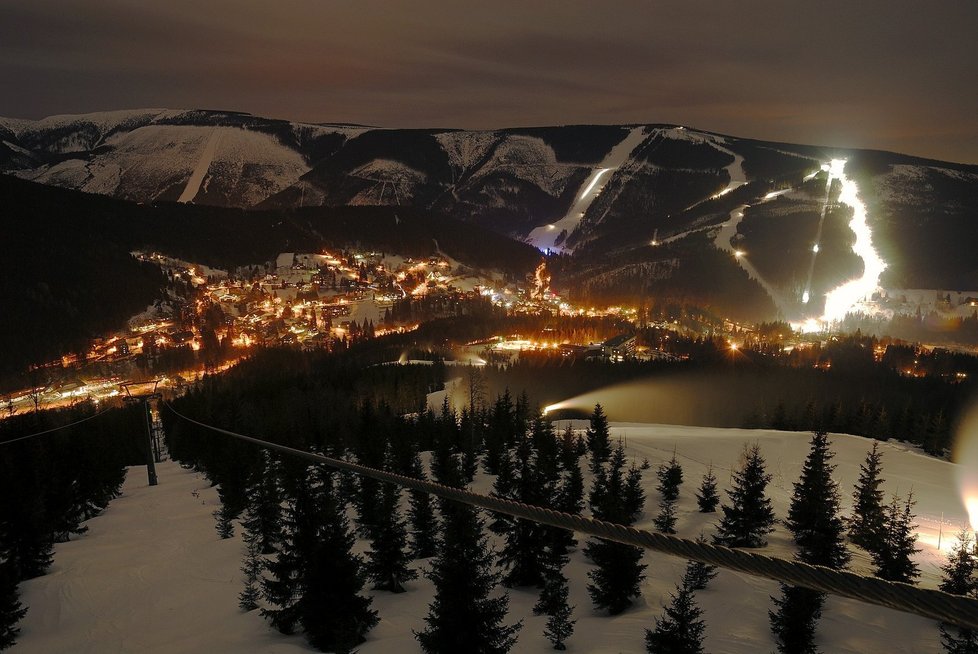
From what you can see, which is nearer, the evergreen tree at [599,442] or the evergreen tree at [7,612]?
the evergreen tree at [7,612]

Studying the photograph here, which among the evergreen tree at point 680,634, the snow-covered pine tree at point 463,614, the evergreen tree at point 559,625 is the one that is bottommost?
the evergreen tree at point 559,625

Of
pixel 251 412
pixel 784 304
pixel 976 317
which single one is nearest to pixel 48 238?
pixel 251 412

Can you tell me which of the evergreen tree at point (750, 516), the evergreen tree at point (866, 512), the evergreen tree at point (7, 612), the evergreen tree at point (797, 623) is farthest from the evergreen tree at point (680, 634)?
the evergreen tree at point (7, 612)

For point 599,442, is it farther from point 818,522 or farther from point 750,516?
point 818,522

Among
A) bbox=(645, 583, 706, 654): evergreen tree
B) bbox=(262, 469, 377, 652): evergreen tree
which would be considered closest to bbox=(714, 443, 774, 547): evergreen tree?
bbox=(645, 583, 706, 654): evergreen tree

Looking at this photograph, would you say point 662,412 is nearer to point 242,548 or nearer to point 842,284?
point 242,548

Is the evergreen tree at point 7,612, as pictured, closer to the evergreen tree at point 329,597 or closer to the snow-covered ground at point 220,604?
the snow-covered ground at point 220,604
